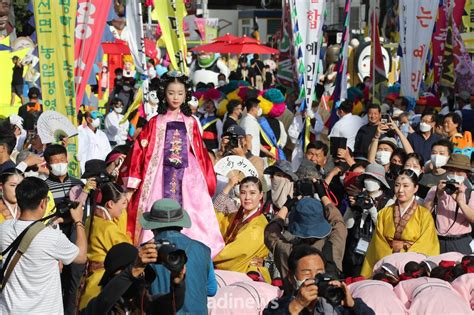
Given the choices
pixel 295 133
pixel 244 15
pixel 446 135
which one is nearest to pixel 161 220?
pixel 446 135

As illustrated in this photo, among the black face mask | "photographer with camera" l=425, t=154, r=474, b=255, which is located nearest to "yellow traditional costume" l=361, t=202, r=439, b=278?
"photographer with camera" l=425, t=154, r=474, b=255

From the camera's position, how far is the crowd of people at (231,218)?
5.17m

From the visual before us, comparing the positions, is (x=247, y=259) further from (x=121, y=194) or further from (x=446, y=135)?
(x=446, y=135)

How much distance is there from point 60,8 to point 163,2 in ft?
15.7

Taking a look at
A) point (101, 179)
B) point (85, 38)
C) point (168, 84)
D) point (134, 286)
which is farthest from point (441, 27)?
point (134, 286)

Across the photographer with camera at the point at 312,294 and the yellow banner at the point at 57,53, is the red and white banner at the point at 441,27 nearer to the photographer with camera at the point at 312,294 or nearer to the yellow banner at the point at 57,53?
the yellow banner at the point at 57,53

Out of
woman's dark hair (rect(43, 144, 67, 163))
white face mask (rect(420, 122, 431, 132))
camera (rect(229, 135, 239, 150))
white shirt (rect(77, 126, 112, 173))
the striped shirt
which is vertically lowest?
white shirt (rect(77, 126, 112, 173))

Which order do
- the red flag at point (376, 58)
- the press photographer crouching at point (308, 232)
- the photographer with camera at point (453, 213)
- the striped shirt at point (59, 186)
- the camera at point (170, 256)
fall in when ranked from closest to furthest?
the camera at point (170, 256)
the press photographer crouching at point (308, 232)
the photographer with camera at point (453, 213)
the striped shirt at point (59, 186)
the red flag at point (376, 58)

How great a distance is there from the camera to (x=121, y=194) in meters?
6.99

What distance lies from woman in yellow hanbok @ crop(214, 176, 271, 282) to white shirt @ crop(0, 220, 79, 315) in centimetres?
202

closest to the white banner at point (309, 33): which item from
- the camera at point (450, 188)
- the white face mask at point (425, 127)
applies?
the white face mask at point (425, 127)

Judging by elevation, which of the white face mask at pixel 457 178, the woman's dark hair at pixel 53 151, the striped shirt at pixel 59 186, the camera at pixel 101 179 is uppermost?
the camera at pixel 101 179

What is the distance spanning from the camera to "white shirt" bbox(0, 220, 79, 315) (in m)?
5.51

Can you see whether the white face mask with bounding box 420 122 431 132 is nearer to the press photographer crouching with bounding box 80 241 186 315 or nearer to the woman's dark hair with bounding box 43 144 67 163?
the woman's dark hair with bounding box 43 144 67 163
